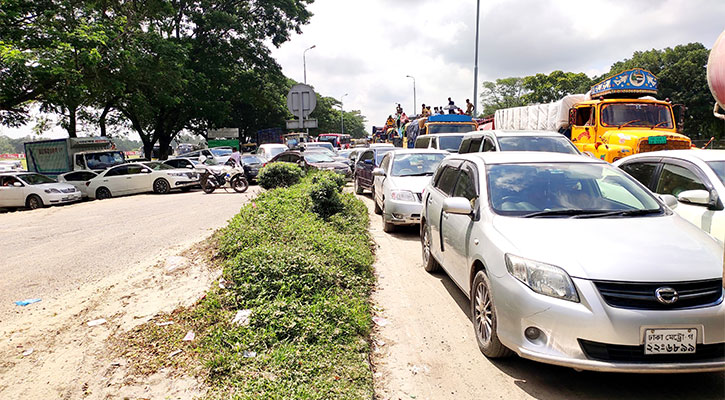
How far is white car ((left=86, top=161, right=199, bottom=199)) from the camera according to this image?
19.6m

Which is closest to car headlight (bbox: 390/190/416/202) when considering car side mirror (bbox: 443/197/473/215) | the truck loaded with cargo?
car side mirror (bbox: 443/197/473/215)

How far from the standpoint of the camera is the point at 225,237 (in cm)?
688

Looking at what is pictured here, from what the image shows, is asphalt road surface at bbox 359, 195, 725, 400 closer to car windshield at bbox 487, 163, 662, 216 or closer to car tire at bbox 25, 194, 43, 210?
car windshield at bbox 487, 163, 662, 216

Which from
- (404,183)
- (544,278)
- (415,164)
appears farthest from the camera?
(415,164)

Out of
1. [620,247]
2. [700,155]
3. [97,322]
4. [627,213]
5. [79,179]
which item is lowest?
[97,322]

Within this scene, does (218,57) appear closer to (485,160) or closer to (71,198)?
(71,198)

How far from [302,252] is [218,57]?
1166 inches

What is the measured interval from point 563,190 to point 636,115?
9933mm

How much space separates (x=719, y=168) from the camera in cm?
482

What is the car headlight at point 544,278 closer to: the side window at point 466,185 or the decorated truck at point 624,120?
the side window at point 466,185

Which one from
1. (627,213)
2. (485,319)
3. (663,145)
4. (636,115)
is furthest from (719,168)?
(636,115)

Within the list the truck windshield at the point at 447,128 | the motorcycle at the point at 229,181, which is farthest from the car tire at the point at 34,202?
the truck windshield at the point at 447,128

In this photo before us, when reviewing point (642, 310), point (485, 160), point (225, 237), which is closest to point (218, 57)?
point (225, 237)

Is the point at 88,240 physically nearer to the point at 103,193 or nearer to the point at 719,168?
the point at 719,168
